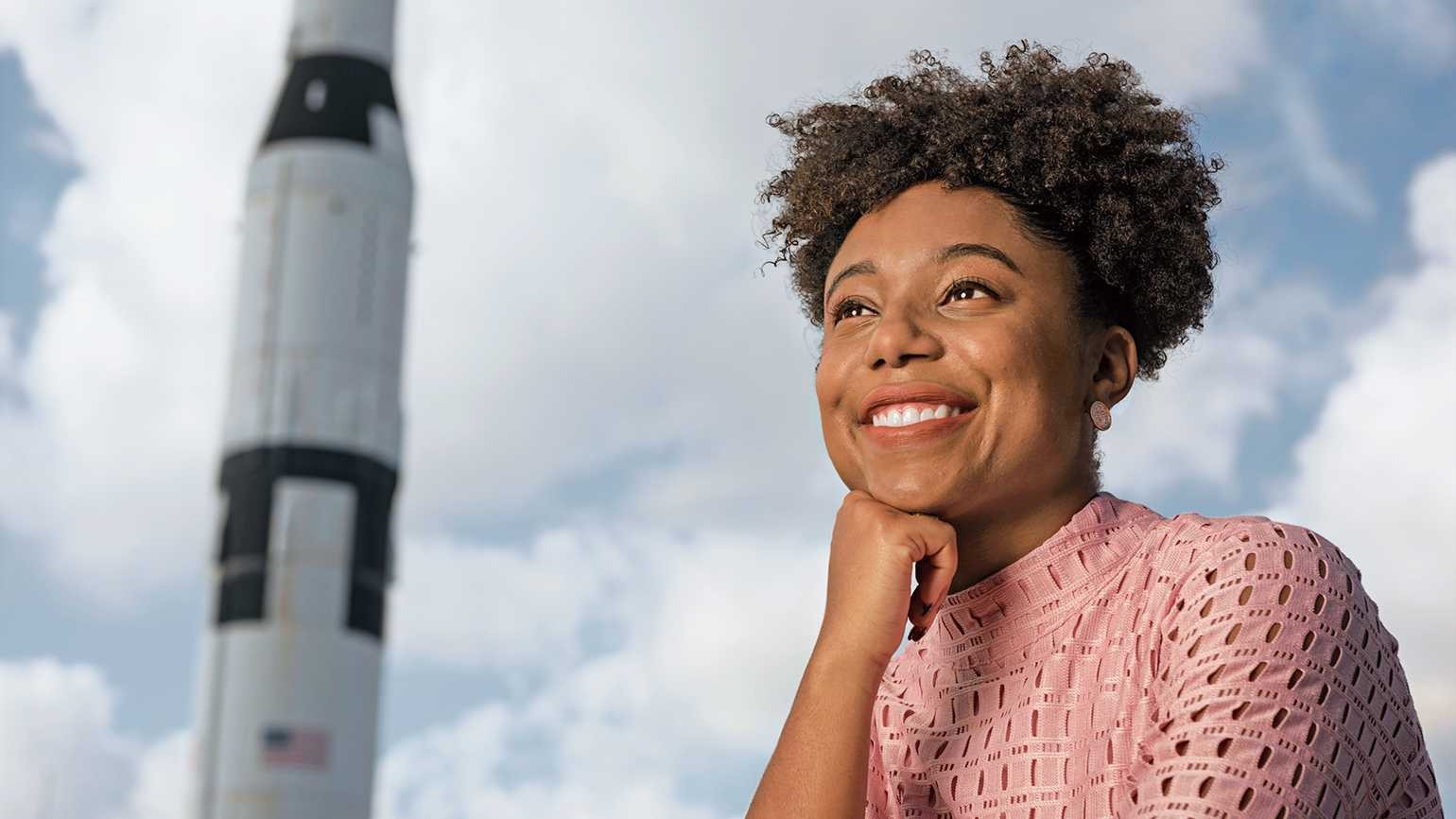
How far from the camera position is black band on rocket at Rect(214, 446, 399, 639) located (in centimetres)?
441

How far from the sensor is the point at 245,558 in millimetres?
4438

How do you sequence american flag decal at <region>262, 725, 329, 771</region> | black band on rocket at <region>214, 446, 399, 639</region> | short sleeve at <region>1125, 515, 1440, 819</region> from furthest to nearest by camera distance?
black band on rocket at <region>214, 446, 399, 639</region> < american flag decal at <region>262, 725, 329, 771</region> < short sleeve at <region>1125, 515, 1440, 819</region>

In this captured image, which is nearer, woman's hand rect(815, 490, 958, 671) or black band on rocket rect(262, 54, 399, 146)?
woman's hand rect(815, 490, 958, 671)

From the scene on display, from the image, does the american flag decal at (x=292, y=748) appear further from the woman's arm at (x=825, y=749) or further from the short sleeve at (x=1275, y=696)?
the short sleeve at (x=1275, y=696)

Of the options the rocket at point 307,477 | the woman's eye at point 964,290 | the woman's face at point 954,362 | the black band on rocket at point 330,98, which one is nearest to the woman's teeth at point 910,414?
the woman's face at point 954,362

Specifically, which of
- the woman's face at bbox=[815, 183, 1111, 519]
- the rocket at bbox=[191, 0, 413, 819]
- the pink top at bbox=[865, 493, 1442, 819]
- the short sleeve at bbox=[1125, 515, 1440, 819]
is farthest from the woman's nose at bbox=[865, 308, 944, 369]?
the rocket at bbox=[191, 0, 413, 819]

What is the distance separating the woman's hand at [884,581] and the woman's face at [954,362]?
0.04 metres

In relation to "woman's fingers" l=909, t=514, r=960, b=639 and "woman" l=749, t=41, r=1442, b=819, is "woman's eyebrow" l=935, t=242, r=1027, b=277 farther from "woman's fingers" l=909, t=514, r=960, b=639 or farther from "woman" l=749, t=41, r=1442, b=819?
"woman's fingers" l=909, t=514, r=960, b=639

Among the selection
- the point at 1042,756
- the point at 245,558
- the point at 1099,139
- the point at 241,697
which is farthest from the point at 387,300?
the point at 1042,756

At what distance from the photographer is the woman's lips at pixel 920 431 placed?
1.43m

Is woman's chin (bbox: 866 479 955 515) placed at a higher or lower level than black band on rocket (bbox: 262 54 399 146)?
lower

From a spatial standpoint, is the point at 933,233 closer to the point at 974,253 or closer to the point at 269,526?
the point at 974,253

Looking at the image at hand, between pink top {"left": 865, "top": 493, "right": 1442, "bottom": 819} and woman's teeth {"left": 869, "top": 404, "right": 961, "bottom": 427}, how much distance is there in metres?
0.16

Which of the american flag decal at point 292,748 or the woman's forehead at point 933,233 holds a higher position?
the american flag decal at point 292,748
